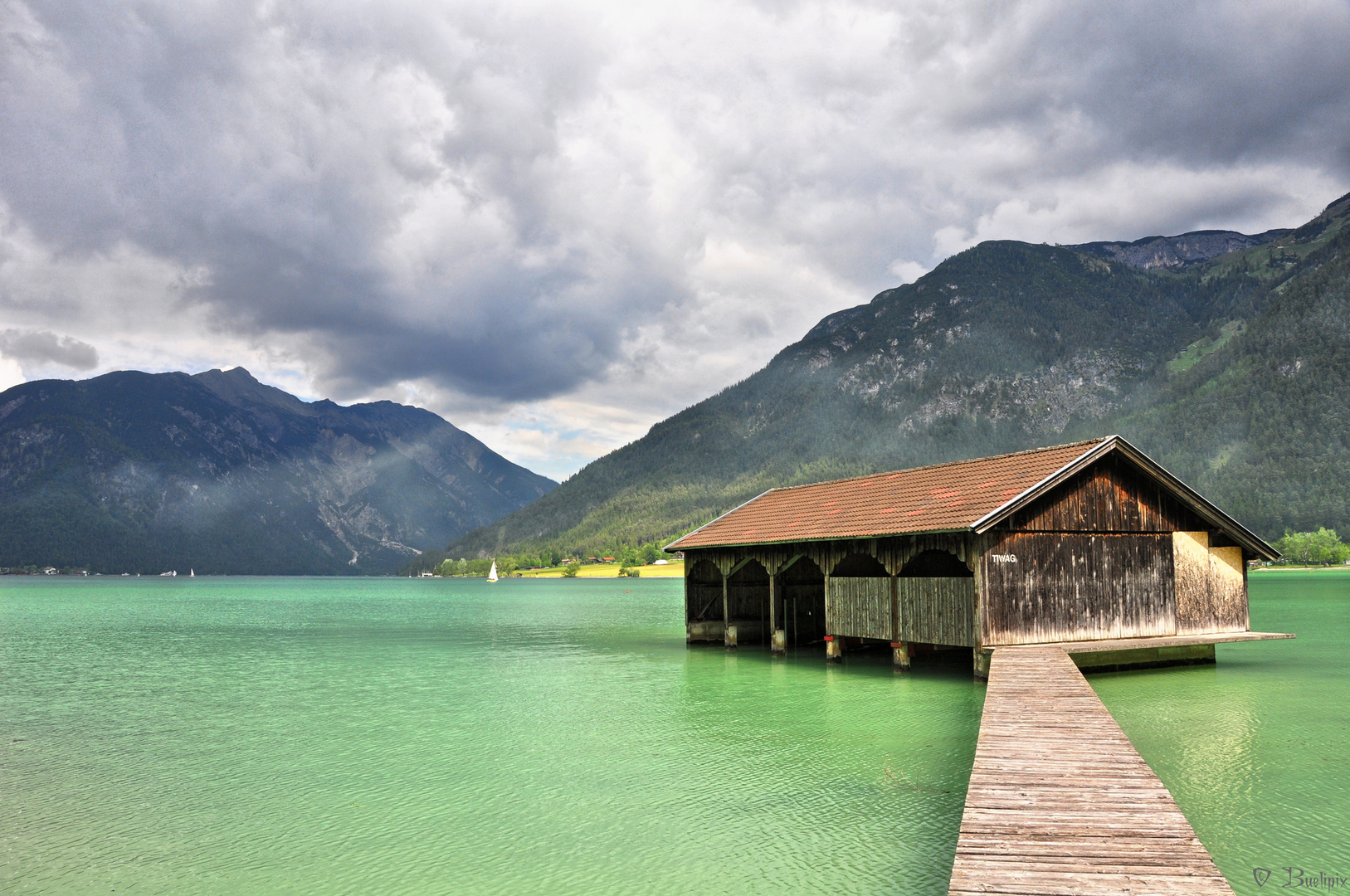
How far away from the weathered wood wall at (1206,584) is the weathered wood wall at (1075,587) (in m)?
0.52

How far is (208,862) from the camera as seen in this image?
430 inches

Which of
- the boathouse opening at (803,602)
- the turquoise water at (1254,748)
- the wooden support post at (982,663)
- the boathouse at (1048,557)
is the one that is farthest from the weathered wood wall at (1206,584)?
the boathouse opening at (803,602)

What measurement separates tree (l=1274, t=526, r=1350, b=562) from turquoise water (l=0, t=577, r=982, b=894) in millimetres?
131318

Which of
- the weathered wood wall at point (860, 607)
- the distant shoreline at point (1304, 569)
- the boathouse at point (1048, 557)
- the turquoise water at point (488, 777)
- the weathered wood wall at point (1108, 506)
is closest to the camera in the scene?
the turquoise water at point (488, 777)

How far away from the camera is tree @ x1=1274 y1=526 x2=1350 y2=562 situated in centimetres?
12875

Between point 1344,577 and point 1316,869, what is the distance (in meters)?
127

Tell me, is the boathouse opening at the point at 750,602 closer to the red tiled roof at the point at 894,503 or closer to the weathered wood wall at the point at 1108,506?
the red tiled roof at the point at 894,503

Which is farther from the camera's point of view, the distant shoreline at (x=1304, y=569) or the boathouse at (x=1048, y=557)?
the distant shoreline at (x=1304, y=569)

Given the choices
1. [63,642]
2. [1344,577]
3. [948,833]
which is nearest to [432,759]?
[948,833]

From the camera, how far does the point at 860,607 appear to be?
91.8 feet

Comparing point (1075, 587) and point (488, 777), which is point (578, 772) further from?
point (1075, 587)

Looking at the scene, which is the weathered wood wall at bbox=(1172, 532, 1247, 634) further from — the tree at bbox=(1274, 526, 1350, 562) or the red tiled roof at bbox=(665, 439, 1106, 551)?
the tree at bbox=(1274, 526, 1350, 562)

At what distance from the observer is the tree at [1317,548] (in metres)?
129

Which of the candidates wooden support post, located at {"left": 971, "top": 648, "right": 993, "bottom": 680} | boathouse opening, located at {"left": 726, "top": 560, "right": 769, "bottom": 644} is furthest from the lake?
boathouse opening, located at {"left": 726, "top": 560, "right": 769, "bottom": 644}
